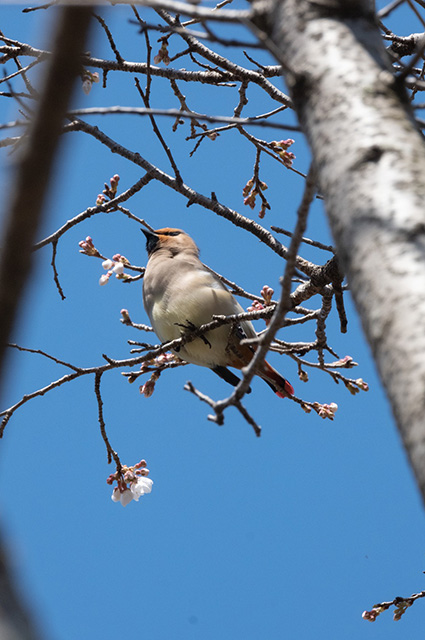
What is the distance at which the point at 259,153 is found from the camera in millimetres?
3863

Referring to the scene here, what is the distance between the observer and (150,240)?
4738 mm

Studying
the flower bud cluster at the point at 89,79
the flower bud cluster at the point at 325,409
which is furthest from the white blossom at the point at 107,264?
the flower bud cluster at the point at 325,409

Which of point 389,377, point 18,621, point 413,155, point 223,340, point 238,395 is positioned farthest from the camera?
point 223,340

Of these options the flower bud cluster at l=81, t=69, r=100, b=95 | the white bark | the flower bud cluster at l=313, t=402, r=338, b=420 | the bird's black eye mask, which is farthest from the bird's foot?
the white bark

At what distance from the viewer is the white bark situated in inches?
41.5

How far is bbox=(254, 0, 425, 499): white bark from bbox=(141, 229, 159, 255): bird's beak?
A: 3112mm

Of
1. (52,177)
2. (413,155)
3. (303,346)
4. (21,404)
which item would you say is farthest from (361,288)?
(21,404)

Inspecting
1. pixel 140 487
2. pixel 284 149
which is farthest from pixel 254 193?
pixel 140 487

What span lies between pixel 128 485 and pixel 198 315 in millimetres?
878

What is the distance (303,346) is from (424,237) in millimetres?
1994

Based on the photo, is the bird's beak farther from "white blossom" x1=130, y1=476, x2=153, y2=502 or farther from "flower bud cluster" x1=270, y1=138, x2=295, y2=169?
"white blossom" x1=130, y1=476, x2=153, y2=502

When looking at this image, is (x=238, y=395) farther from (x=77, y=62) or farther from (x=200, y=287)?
(x=200, y=287)

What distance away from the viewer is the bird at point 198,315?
367 centimetres

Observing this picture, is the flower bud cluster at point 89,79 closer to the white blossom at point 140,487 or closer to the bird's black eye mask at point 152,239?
the bird's black eye mask at point 152,239
